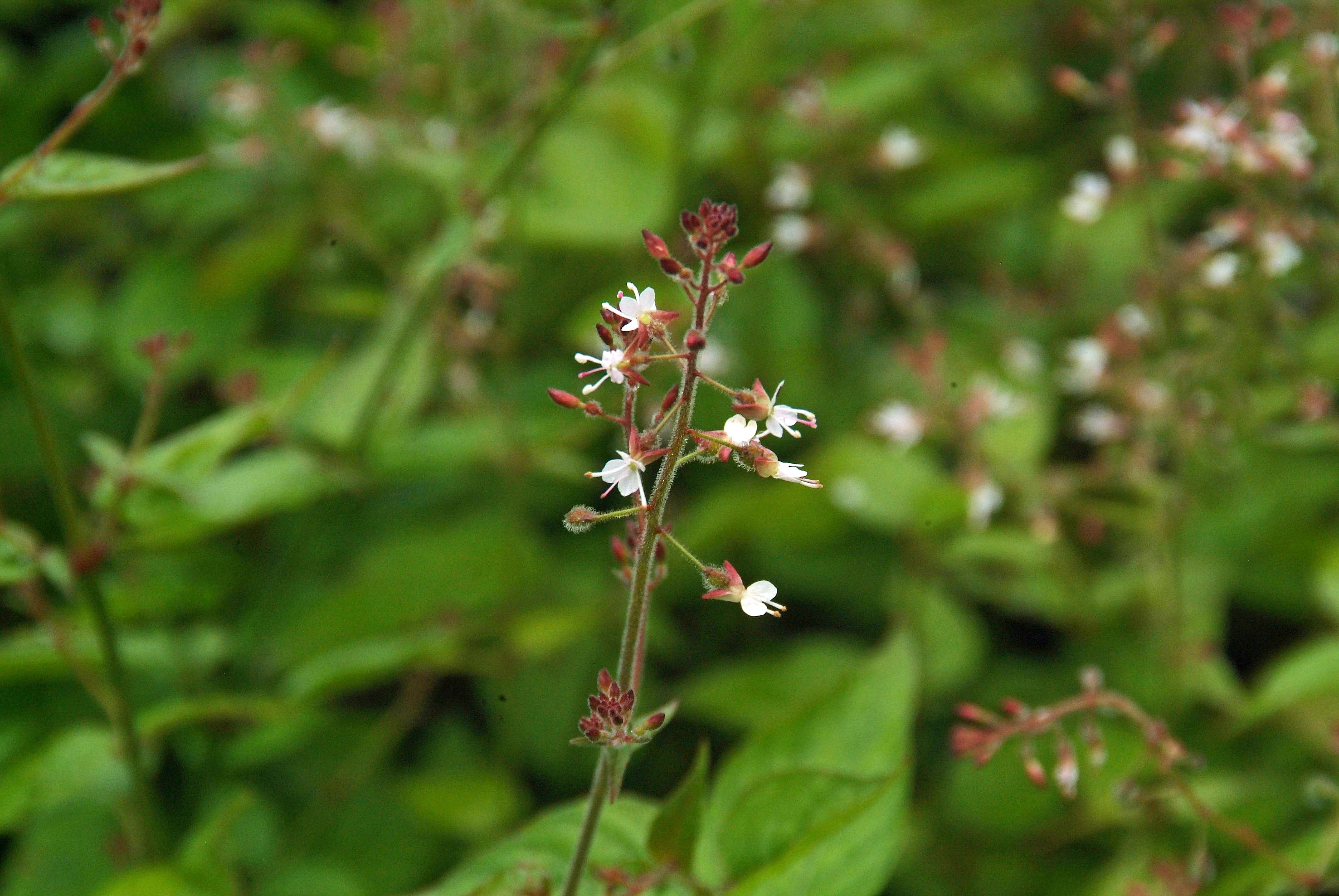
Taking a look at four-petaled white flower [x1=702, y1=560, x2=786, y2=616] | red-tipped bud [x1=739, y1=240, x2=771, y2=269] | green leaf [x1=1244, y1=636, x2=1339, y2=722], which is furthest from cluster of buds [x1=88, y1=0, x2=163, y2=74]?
green leaf [x1=1244, y1=636, x2=1339, y2=722]

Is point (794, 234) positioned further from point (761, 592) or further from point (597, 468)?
point (761, 592)

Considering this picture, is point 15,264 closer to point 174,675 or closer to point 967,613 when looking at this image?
point 174,675

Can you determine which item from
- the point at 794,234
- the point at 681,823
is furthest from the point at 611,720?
the point at 794,234

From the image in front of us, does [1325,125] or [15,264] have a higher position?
[1325,125]

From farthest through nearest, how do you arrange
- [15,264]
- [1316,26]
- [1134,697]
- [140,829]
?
[15,264] < [1134,697] < [1316,26] < [140,829]

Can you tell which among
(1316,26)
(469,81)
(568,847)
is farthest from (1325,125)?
(568,847)

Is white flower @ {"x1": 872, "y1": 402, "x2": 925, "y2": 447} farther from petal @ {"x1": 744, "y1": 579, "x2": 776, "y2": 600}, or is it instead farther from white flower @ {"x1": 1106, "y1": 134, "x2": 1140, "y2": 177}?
petal @ {"x1": 744, "y1": 579, "x2": 776, "y2": 600}

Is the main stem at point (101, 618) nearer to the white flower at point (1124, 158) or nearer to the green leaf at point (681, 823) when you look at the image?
the green leaf at point (681, 823)
